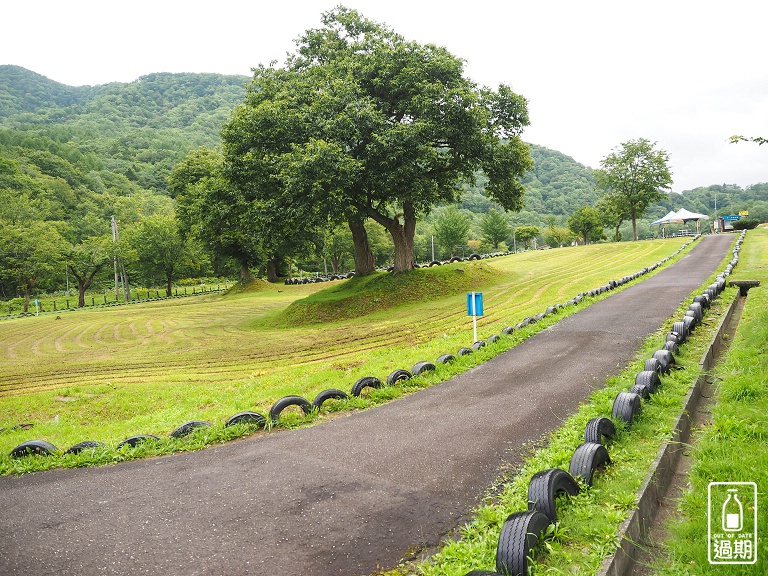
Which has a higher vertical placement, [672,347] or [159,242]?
[159,242]

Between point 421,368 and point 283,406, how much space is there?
2.70 meters

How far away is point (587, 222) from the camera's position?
218 feet

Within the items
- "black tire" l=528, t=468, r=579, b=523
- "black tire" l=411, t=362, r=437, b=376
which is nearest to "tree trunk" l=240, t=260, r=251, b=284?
"black tire" l=411, t=362, r=437, b=376

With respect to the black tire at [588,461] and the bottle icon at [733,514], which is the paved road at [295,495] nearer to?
the black tire at [588,461]

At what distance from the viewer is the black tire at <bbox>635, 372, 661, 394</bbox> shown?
5853 mm

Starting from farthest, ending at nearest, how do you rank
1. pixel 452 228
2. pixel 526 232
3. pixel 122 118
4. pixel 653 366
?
pixel 122 118 → pixel 526 232 → pixel 452 228 → pixel 653 366

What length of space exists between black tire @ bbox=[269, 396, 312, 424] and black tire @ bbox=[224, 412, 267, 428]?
126mm

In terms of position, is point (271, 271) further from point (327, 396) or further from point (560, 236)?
point (560, 236)

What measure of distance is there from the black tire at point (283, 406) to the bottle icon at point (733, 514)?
4.73m

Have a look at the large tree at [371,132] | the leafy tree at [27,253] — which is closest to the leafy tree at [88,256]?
the leafy tree at [27,253]

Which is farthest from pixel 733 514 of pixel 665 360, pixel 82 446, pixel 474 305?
pixel 474 305

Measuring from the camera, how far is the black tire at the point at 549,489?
11.3ft

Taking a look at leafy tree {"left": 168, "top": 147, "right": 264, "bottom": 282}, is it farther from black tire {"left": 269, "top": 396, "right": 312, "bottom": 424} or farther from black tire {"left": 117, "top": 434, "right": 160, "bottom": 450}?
black tire {"left": 117, "top": 434, "right": 160, "bottom": 450}

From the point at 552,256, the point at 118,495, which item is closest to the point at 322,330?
the point at 118,495
